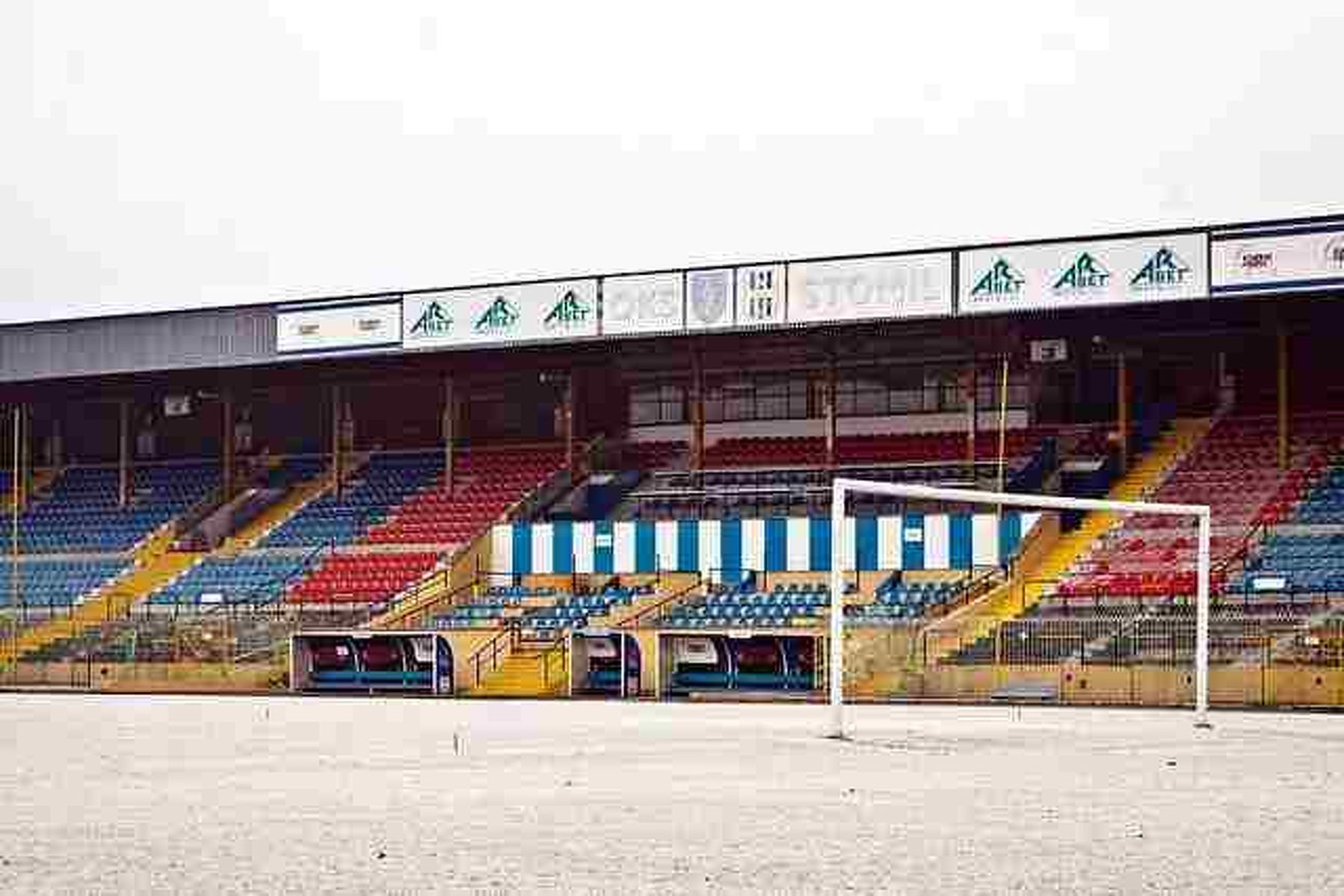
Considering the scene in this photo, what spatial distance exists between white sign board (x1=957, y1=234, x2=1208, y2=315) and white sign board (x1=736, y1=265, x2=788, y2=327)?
401cm

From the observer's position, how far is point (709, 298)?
166ft

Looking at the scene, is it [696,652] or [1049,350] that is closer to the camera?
[696,652]

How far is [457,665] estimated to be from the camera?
153ft

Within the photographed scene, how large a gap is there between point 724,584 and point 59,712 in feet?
59.3

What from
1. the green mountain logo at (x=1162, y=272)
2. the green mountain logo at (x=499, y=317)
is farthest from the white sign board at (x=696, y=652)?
the green mountain logo at (x=499, y=317)

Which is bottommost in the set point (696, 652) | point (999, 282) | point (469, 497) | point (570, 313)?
point (696, 652)

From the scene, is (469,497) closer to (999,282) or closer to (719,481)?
(719,481)

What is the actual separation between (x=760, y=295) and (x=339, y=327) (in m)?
11.1

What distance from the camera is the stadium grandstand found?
144 ft

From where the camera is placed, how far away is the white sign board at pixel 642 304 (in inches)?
1999

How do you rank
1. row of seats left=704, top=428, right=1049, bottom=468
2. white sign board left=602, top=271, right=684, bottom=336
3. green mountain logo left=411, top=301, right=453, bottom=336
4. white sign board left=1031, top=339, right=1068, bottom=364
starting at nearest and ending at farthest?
white sign board left=602, top=271, right=684, bottom=336 < white sign board left=1031, top=339, right=1068, bottom=364 < row of seats left=704, top=428, right=1049, bottom=468 < green mountain logo left=411, top=301, right=453, bottom=336

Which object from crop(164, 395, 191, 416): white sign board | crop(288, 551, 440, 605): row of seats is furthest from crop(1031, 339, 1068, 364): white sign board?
crop(164, 395, 191, 416): white sign board

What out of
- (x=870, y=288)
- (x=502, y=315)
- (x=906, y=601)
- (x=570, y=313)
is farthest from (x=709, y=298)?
(x=906, y=601)

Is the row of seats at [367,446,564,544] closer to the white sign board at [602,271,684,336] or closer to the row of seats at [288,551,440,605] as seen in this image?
the row of seats at [288,551,440,605]
